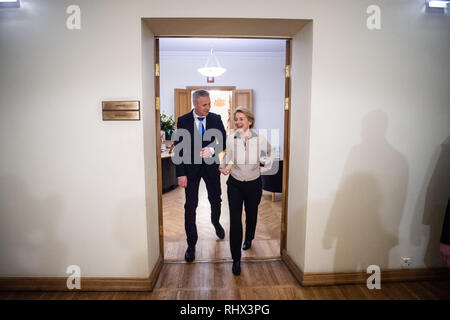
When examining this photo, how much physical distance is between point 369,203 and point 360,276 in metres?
0.69

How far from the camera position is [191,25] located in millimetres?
2312

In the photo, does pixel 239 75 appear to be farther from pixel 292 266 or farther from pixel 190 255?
pixel 292 266

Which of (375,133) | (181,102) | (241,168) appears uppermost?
(181,102)

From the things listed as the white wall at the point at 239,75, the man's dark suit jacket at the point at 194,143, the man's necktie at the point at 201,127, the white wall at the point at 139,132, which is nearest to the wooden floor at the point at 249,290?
the white wall at the point at 139,132

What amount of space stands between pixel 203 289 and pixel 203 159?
1266 mm

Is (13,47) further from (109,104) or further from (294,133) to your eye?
(294,133)

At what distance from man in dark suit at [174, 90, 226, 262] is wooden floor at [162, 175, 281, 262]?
270 millimetres

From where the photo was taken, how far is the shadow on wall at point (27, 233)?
2.29m

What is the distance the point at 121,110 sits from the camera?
2.18 meters

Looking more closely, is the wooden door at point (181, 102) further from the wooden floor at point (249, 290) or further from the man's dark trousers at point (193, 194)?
the wooden floor at point (249, 290)

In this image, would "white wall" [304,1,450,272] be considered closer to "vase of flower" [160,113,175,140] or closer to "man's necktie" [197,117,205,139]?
"man's necktie" [197,117,205,139]

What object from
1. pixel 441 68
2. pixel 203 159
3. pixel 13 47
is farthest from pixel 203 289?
pixel 441 68

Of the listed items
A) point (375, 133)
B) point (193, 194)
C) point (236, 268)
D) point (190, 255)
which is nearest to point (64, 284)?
point (190, 255)
